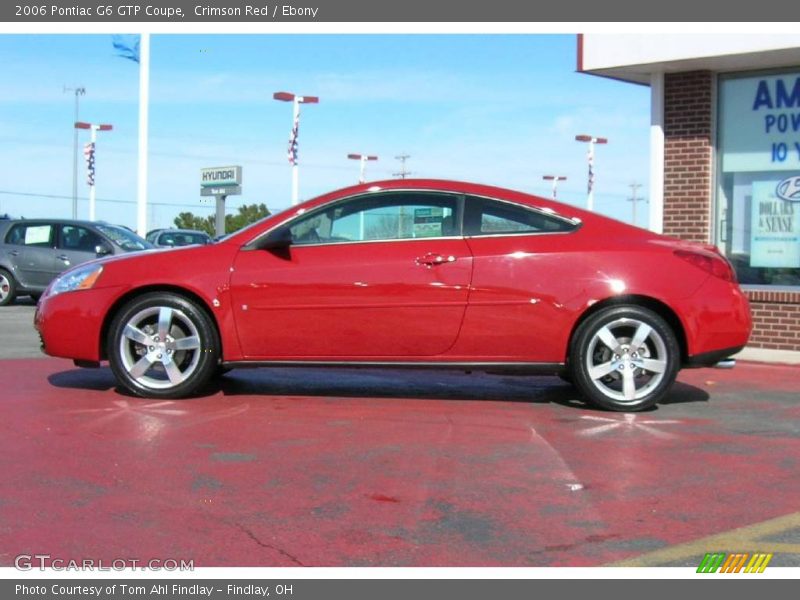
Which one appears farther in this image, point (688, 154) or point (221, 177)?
point (221, 177)

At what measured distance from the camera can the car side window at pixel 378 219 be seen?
733 centimetres

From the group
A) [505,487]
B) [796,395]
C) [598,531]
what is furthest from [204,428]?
[796,395]

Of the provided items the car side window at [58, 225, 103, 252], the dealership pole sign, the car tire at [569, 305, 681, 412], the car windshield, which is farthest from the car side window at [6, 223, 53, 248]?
the car tire at [569, 305, 681, 412]

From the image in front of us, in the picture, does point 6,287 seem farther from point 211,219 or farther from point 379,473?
point 211,219

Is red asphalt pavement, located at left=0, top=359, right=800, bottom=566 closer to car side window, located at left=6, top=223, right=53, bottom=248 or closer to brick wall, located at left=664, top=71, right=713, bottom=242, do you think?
brick wall, located at left=664, top=71, right=713, bottom=242

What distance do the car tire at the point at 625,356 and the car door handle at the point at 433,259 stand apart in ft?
3.28

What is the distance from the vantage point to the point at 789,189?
11.2 metres

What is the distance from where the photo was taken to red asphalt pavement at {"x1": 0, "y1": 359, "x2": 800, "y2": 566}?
14.2ft

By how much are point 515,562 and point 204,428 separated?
2.88m

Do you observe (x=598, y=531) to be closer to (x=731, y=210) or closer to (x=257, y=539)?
(x=257, y=539)

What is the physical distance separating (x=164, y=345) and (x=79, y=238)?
1143 centimetres

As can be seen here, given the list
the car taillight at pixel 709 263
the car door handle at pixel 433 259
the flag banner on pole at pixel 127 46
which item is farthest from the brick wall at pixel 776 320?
the flag banner on pole at pixel 127 46

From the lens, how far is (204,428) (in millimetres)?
6469

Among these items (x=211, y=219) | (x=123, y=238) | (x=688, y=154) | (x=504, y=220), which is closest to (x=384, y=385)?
(x=504, y=220)
